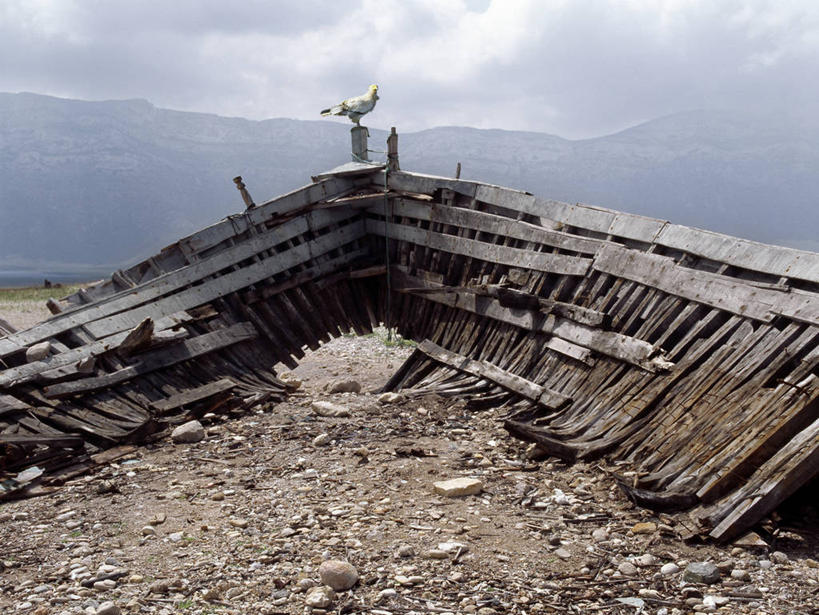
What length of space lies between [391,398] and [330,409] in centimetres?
91

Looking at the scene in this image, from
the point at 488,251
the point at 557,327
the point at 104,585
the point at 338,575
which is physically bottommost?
the point at 104,585

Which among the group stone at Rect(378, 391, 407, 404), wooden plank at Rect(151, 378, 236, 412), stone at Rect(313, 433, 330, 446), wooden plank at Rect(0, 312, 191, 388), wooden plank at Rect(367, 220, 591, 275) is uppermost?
wooden plank at Rect(367, 220, 591, 275)

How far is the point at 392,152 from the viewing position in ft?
42.1

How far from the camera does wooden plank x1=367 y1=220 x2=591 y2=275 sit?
31.4ft

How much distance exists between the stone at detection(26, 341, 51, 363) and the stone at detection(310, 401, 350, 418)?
138 inches

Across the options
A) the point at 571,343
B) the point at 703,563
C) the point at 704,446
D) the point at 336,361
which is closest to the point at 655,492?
the point at 704,446

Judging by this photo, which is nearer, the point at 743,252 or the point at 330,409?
the point at 743,252

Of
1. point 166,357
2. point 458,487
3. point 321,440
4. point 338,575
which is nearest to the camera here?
point 338,575

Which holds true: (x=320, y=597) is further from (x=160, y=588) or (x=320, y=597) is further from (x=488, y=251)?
(x=488, y=251)

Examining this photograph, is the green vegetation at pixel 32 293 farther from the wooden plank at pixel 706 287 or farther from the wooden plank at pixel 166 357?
the wooden plank at pixel 706 287

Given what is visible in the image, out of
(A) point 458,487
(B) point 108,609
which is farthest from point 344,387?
(B) point 108,609

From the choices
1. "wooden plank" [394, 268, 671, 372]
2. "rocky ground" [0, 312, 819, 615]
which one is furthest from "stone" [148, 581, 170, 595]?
"wooden plank" [394, 268, 671, 372]

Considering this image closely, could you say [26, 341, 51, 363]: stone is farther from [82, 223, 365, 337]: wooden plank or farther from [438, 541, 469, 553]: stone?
[438, 541, 469, 553]: stone

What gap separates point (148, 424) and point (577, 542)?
5.63m
